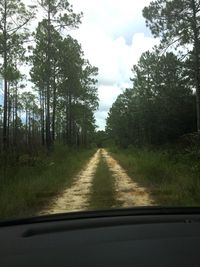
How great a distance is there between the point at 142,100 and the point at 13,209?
40.2 meters

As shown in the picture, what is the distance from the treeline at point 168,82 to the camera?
25.5m

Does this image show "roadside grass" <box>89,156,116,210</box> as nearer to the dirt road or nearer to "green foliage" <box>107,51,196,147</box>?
the dirt road

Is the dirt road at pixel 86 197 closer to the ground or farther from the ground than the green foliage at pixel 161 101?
closer to the ground

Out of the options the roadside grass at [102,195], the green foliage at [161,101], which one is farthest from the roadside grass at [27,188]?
the green foliage at [161,101]

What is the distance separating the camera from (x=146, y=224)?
9.69 feet

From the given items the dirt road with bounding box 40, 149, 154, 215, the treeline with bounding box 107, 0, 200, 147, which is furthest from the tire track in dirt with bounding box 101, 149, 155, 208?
the treeline with bounding box 107, 0, 200, 147

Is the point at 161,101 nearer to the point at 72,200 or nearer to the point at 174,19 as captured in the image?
the point at 174,19

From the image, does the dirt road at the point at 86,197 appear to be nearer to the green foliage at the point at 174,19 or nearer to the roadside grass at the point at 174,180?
the roadside grass at the point at 174,180

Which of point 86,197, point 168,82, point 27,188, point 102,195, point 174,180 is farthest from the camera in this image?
point 168,82

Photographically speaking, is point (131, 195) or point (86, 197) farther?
point (131, 195)

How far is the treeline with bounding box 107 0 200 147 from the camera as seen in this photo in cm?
2547

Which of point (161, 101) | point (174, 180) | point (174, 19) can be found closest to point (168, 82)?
point (161, 101)

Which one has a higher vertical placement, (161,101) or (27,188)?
(161,101)

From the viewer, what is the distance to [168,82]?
4303 cm
